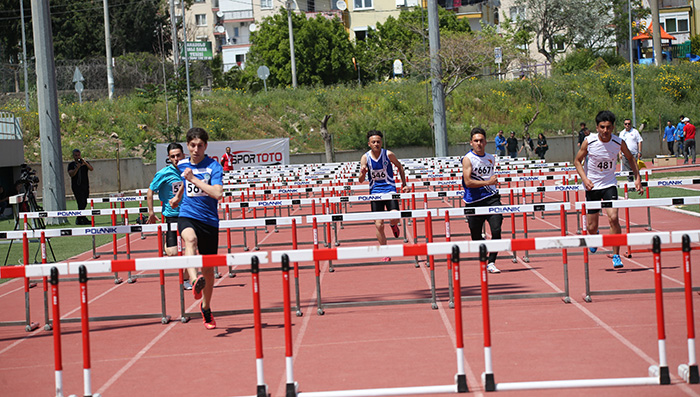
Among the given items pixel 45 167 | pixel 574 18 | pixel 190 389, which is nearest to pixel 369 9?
pixel 574 18

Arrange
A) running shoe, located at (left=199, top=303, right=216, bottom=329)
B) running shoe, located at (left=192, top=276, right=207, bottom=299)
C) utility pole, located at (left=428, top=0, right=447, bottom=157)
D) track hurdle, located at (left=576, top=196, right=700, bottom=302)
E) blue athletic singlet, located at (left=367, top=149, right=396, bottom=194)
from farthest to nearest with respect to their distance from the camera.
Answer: utility pole, located at (left=428, top=0, right=447, bottom=157) → blue athletic singlet, located at (left=367, top=149, right=396, bottom=194) → track hurdle, located at (left=576, top=196, right=700, bottom=302) → running shoe, located at (left=199, top=303, right=216, bottom=329) → running shoe, located at (left=192, top=276, right=207, bottom=299)

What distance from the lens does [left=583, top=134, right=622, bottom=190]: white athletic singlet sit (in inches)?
426

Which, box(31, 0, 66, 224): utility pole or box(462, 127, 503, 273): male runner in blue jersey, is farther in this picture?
box(31, 0, 66, 224): utility pole

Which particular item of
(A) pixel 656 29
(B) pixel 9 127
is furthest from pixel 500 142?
(B) pixel 9 127

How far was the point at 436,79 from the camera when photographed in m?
29.0

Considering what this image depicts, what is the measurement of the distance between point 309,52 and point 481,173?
57705 mm

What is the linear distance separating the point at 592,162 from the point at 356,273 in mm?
3564

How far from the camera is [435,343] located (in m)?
7.41

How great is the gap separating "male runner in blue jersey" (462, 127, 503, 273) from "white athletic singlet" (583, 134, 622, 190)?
1268 mm

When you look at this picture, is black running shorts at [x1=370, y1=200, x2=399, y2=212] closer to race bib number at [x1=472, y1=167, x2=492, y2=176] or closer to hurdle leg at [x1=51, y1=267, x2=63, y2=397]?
race bib number at [x1=472, y1=167, x2=492, y2=176]

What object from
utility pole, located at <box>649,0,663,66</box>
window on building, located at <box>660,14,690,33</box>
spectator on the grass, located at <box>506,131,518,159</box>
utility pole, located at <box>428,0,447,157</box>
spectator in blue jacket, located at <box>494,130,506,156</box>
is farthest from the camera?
window on building, located at <box>660,14,690,33</box>

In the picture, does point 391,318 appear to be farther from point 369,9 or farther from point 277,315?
point 369,9

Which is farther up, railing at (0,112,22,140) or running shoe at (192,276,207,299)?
railing at (0,112,22,140)

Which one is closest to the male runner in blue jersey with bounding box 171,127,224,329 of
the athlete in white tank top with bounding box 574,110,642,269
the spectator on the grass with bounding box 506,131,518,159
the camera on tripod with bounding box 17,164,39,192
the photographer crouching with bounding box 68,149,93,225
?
the athlete in white tank top with bounding box 574,110,642,269
